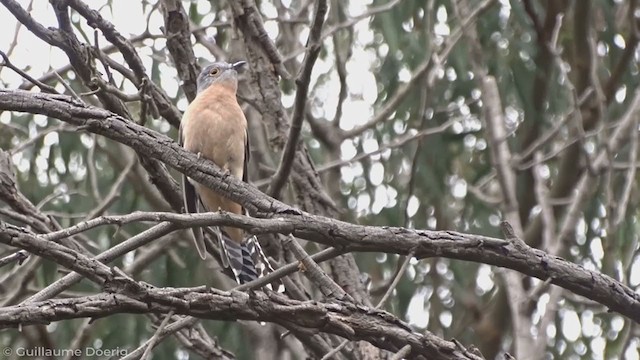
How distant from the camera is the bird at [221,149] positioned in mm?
4809

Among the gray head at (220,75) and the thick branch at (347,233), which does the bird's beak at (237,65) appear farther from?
the thick branch at (347,233)

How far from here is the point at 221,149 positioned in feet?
15.9

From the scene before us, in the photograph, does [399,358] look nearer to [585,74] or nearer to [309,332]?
[309,332]

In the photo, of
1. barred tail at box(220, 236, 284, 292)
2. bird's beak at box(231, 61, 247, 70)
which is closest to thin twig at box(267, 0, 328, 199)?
barred tail at box(220, 236, 284, 292)

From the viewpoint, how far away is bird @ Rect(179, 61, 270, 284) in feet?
15.8

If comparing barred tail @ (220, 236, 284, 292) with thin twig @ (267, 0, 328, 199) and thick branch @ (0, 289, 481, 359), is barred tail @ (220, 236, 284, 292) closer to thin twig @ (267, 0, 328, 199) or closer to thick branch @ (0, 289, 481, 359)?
thin twig @ (267, 0, 328, 199)

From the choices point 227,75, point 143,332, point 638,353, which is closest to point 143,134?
point 227,75

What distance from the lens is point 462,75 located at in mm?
6379

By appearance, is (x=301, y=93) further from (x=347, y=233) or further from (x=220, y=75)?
(x=220, y=75)

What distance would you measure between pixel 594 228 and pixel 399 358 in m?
3.53

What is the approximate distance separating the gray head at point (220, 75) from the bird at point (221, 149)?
0.07 metres

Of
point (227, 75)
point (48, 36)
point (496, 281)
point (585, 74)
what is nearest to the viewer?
point (48, 36)

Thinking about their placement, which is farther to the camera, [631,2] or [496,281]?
[496,281]

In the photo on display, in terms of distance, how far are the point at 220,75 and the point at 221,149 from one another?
76 centimetres
